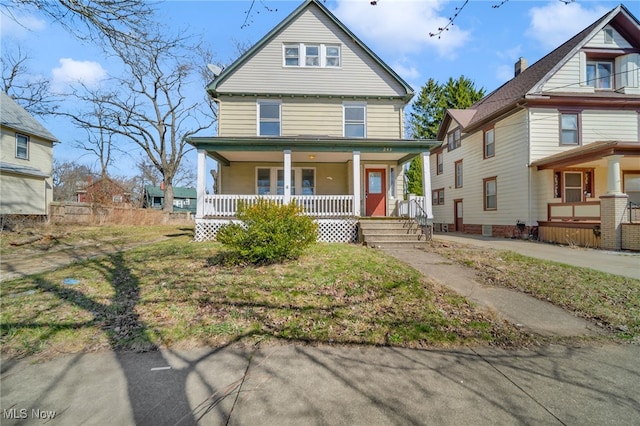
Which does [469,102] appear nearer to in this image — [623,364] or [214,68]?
[214,68]

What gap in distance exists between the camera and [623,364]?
3.09m

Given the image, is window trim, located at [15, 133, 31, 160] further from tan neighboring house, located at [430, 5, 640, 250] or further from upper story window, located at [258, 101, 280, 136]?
tan neighboring house, located at [430, 5, 640, 250]

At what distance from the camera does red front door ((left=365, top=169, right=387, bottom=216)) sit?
45.1ft

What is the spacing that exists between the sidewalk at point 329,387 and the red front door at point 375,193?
34.5 feet

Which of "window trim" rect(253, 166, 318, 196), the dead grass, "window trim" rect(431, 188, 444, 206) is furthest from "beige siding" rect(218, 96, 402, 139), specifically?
"window trim" rect(431, 188, 444, 206)

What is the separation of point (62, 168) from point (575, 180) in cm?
5047

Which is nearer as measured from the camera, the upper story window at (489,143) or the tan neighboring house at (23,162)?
the upper story window at (489,143)

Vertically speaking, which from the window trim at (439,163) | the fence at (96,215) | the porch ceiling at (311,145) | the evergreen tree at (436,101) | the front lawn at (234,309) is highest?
the evergreen tree at (436,101)

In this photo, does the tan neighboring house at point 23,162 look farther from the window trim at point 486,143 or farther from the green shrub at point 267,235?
the window trim at point 486,143

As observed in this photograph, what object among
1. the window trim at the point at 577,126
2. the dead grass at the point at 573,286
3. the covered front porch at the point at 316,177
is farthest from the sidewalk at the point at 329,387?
the window trim at the point at 577,126

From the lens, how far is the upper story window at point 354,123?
13.5 metres

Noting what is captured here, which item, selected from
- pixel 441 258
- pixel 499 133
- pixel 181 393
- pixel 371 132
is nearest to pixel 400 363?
pixel 181 393

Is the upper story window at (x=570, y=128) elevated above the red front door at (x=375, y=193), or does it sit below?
above

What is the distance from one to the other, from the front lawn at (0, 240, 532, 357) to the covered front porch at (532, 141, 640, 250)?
31.1 ft
